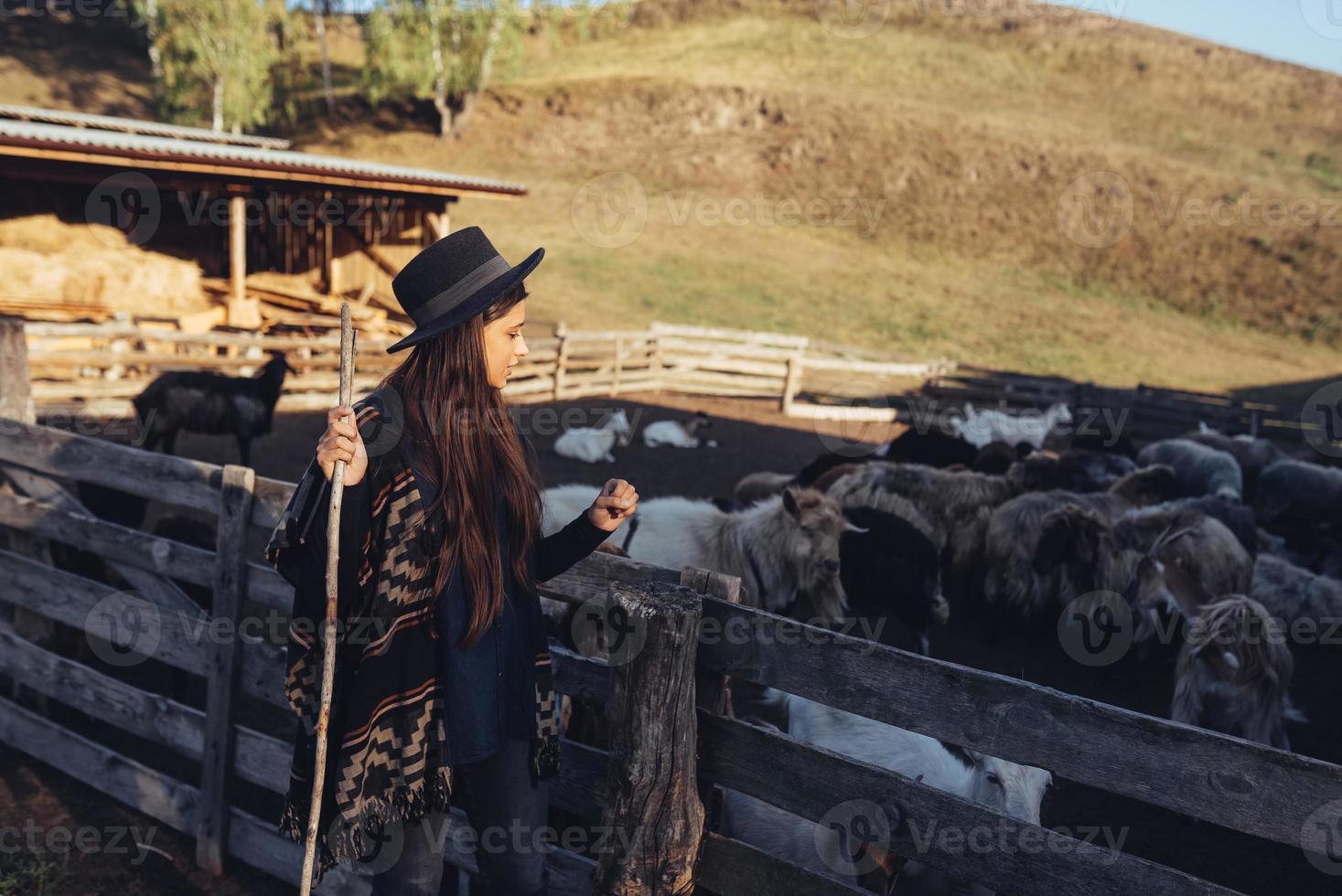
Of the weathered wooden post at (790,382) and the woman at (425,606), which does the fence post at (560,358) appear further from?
the woman at (425,606)

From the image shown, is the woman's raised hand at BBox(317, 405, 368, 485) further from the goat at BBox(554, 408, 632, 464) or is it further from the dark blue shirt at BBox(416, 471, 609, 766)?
the goat at BBox(554, 408, 632, 464)

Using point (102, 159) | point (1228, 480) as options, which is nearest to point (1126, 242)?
point (1228, 480)

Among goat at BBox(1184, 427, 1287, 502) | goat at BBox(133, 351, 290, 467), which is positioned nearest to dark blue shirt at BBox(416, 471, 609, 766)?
goat at BBox(133, 351, 290, 467)

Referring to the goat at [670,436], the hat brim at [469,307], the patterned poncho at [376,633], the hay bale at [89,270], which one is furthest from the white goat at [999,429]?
the hay bale at [89,270]

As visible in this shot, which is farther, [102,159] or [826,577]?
[102,159]

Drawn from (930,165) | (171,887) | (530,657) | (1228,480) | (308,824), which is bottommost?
(171,887)

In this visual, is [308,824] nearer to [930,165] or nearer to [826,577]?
[826,577]

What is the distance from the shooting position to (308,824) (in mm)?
2211

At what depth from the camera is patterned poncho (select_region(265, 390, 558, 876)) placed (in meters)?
2.17

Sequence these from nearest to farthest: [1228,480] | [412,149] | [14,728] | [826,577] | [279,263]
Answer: [14,728], [826,577], [1228,480], [279,263], [412,149]

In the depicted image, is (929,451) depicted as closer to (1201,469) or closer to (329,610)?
(1201,469)

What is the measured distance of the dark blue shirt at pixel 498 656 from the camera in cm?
223

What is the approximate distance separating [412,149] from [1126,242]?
1355 inches

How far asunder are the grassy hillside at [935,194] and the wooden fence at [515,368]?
7.78 metres
